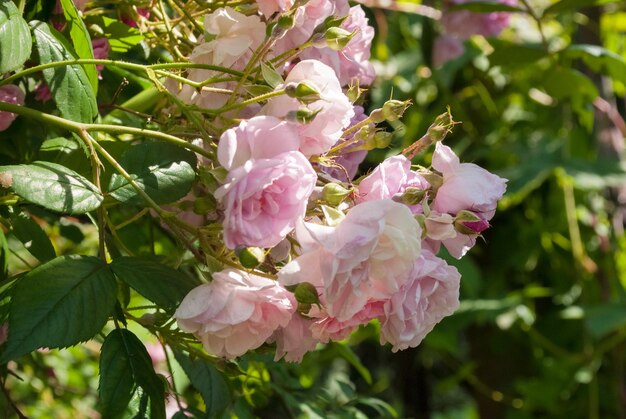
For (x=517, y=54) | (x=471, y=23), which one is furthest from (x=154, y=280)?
(x=471, y=23)

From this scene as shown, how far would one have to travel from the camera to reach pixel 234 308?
0.49m

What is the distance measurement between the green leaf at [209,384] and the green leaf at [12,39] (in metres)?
0.25

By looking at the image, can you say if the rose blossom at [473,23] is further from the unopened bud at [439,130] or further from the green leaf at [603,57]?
the unopened bud at [439,130]

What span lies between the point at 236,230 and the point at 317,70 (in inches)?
4.5

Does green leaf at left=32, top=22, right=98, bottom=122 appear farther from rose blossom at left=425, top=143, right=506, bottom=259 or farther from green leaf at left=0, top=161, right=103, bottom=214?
rose blossom at left=425, top=143, right=506, bottom=259

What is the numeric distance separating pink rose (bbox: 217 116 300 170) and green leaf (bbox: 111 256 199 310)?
94mm

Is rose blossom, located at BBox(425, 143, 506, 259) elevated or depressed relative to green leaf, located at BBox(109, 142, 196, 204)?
depressed

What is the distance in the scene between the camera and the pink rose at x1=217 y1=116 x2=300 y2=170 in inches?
18.6

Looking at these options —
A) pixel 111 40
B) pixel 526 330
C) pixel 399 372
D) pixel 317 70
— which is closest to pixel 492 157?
pixel 526 330

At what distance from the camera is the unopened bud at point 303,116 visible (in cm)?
48

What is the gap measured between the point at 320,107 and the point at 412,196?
74 millimetres

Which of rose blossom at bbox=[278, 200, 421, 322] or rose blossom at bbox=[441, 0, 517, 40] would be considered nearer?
rose blossom at bbox=[278, 200, 421, 322]

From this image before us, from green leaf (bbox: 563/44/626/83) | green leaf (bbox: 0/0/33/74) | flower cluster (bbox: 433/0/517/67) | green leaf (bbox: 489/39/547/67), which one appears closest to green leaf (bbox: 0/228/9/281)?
green leaf (bbox: 0/0/33/74)

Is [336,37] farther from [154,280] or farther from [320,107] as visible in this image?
[154,280]
